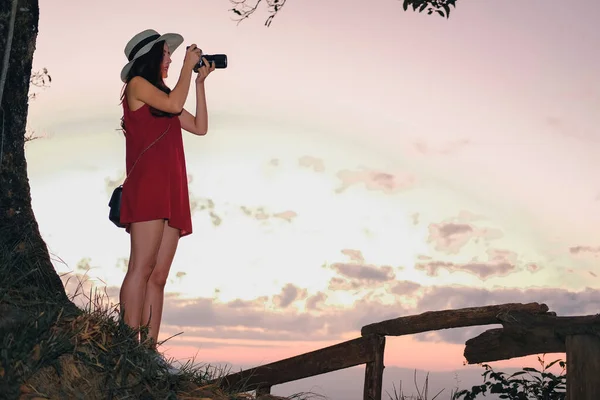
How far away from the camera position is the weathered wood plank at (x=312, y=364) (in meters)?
8.09

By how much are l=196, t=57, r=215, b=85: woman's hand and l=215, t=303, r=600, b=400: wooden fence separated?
286 cm

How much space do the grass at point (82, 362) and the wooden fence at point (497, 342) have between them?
2.96 feet

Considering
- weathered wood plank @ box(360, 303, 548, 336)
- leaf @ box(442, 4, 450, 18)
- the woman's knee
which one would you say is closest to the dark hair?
the woman's knee

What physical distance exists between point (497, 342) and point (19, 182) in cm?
487

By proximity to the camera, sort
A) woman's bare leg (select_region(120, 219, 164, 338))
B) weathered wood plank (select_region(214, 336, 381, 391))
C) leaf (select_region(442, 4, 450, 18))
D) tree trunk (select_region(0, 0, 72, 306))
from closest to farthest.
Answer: woman's bare leg (select_region(120, 219, 164, 338))
tree trunk (select_region(0, 0, 72, 306))
leaf (select_region(442, 4, 450, 18))
weathered wood plank (select_region(214, 336, 381, 391))

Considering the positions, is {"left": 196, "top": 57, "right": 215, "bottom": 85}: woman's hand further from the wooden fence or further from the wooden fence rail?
the wooden fence rail

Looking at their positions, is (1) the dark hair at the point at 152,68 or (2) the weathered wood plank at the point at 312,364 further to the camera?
(2) the weathered wood plank at the point at 312,364

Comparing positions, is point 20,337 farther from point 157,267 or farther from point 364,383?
point 364,383

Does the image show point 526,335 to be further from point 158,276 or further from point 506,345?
point 158,276

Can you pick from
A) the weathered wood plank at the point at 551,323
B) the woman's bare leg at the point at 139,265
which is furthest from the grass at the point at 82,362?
the weathered wood plank at the point at 551,323

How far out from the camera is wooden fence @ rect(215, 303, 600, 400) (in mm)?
6965

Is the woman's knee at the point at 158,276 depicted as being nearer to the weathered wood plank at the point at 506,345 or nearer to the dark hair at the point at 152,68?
the dark hair at the point at 152,68

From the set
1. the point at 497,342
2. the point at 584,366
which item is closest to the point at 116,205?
the point at 497,342

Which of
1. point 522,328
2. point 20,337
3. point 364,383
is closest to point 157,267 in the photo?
point 20,337
